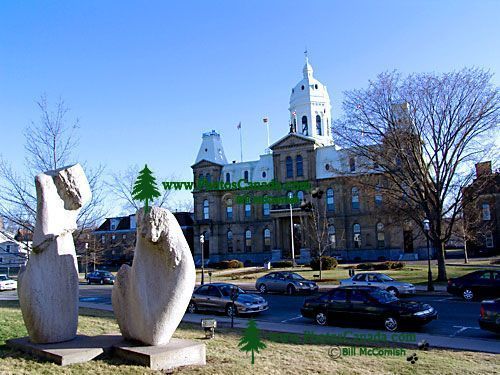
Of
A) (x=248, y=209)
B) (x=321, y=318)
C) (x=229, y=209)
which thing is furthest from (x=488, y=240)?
(x=321, y=318)

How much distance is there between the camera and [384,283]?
25.1 m

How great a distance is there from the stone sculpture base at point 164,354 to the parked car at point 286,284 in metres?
19.7

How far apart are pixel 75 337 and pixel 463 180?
26281mm

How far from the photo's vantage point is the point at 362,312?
15.7 metres

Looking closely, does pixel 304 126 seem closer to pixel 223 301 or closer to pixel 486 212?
pixel 486 212

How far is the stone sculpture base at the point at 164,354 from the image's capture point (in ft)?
24.8

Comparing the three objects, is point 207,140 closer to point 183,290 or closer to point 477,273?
point 477,273

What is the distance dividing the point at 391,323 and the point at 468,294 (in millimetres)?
9700

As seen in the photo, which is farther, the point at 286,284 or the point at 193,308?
the point at 286,284

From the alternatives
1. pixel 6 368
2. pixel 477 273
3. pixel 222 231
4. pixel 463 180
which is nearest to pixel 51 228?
pixel 6 368

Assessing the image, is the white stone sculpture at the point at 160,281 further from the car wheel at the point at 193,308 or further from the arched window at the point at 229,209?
the arched window at the point at 229,209

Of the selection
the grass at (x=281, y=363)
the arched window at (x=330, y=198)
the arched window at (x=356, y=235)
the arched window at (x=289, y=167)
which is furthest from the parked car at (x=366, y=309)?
the arched window at (x=289, y=167)

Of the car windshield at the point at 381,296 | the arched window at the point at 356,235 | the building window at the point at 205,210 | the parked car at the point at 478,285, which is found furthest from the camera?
the building window at the point at 205,210

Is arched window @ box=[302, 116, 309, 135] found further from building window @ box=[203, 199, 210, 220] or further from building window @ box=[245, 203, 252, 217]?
building window @ box=[203, 199, 210, 220]
